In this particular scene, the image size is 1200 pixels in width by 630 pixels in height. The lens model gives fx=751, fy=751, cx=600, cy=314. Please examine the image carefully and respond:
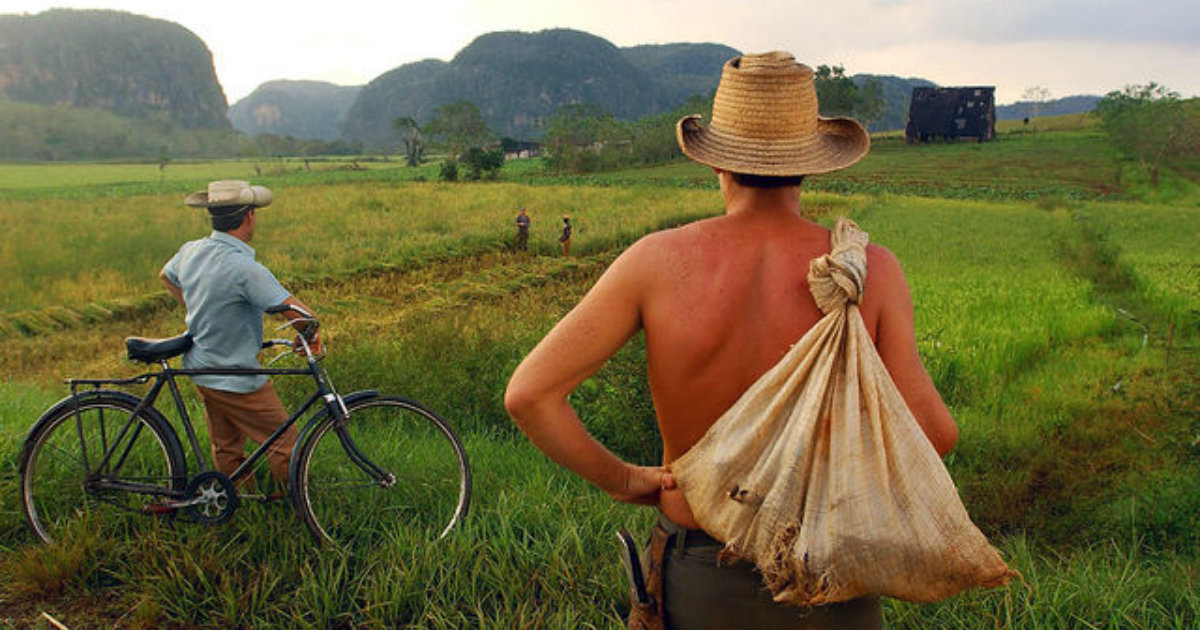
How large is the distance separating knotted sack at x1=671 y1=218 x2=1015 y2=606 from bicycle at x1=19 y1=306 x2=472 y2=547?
7.71 feet

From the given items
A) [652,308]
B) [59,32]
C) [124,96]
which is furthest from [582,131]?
[59,32]

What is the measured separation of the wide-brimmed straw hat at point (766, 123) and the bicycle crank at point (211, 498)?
9.87 feet

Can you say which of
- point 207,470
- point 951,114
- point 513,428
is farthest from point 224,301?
point 951,114

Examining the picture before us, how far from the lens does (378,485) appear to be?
3740mm

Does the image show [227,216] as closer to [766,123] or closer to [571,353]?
[571,353]

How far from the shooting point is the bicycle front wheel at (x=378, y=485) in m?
3.56

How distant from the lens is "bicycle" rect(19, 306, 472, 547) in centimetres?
361

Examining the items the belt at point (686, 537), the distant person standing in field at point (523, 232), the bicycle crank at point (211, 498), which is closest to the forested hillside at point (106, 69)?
the distant person standing in field at point (523, 232)

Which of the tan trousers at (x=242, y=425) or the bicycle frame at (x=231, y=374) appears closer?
the bicycle frame at (x=231, y=374)

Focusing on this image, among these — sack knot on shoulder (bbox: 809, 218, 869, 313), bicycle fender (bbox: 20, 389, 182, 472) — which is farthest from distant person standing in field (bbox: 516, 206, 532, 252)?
sack knot on shoulder (bbox: 809, 218, 869, 313)

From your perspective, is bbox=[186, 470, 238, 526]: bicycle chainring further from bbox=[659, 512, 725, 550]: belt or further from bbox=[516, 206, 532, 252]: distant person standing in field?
bbox=[516, 206, 532, 252]: distant person standing in field

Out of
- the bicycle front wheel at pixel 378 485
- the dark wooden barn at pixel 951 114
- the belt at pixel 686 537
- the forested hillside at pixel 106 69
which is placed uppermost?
the forested hillside at pixel 106 69

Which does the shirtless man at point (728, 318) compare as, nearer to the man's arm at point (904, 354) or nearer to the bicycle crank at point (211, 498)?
the man's arm at point (904, 354)

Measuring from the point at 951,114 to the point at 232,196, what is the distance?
3067 inches
